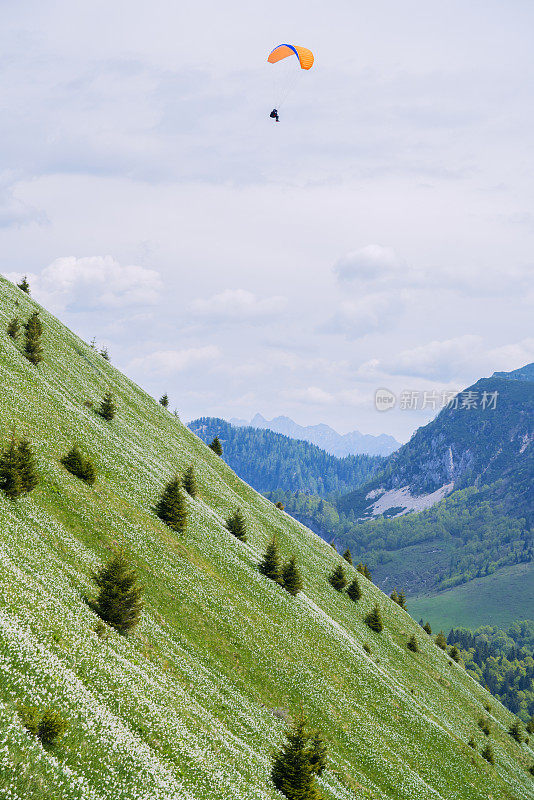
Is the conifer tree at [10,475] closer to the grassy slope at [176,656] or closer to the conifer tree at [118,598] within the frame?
the grassy slope at [176,656]

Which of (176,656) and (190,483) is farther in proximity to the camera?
(190,483)

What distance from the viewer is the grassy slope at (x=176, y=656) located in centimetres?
1738

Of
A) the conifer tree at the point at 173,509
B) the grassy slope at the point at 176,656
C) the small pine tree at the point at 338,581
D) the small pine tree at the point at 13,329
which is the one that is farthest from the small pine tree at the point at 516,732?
the small pine tree at the point at 13,329

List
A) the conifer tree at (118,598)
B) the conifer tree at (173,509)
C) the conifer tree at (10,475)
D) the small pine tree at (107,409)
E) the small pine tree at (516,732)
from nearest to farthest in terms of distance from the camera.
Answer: the conifer tree at (118,598) → the conifer tree at (10,475) → the conifer tree at (173,509) → the small pine tree at (107,409) → the small pine tree at (516,732)

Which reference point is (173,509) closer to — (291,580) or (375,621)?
(291,580)

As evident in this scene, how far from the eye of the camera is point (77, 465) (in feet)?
130

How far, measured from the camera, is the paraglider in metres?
60.9

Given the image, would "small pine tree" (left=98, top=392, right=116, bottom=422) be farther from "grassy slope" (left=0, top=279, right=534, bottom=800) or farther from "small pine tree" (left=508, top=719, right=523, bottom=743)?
"small pine tree" (left=508, top=719, right=523, bottom=743)

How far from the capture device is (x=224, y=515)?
63.0 metres

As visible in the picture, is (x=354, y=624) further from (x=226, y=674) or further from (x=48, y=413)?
(x=48, y=413)

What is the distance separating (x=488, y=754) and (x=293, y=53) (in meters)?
86.0

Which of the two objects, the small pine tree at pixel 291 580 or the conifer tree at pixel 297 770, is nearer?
the conifer tree at pixel 297 770

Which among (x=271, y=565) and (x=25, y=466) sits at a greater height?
(x=271, y=565)

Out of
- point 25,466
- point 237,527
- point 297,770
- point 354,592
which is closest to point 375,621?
point 354,592
